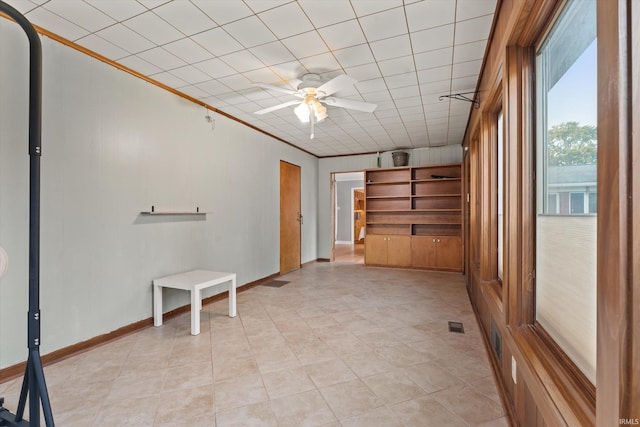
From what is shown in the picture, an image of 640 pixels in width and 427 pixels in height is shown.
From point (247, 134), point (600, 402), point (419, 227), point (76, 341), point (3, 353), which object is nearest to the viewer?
point (600, 402)

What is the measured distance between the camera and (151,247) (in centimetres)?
323

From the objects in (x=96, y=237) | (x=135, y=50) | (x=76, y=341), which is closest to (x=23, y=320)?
(x=76, y=341)

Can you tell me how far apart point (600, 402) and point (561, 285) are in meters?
0.64

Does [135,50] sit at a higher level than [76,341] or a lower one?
higher

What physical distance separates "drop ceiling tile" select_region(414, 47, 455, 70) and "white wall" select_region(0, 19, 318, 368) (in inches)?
104

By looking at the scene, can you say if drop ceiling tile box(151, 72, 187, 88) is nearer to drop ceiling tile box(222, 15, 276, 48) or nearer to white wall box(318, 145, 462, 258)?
drop ceiling tile box(222, 15, 276, 48)

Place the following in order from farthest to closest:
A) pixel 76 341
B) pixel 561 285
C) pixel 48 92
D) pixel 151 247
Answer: pixel 151 247 → pixel 76 341 → pixel 48 92 → pixel 561 285

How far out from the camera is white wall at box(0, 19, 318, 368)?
2.21 m

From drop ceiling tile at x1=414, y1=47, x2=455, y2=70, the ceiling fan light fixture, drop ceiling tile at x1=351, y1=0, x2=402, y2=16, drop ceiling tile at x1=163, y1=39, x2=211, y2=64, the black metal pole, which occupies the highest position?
drop ceiling tile at x1=163, y1=39, x2=211, y2=64

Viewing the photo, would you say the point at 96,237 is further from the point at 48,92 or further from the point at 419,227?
the point at 419,227

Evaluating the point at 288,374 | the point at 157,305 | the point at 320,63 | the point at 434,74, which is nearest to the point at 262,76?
the point at 320,63

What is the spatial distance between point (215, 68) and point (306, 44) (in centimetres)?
100

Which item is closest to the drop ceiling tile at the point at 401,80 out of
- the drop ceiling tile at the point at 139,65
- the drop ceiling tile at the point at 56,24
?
the drop ceiling tile at the point at 139,65

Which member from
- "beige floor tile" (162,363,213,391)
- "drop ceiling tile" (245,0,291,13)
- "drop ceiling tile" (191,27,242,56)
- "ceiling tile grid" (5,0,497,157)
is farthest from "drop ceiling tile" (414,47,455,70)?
"beige floor tile" (162,363,213,391)
